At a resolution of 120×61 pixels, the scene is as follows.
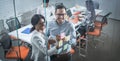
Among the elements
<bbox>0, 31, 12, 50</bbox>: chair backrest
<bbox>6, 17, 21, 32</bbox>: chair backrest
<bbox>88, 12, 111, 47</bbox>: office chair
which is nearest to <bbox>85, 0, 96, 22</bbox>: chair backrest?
<bbox>88, 12, 111, 47</bbox>: office chair

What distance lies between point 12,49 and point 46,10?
0.70 meters

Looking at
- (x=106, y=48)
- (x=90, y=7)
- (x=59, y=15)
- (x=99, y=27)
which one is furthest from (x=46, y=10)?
(x=106, y=48)

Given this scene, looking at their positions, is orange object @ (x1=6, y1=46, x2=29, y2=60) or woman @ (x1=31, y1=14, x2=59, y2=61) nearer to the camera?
woman @ (x1=31, y1=14, x2=59, y2=61)

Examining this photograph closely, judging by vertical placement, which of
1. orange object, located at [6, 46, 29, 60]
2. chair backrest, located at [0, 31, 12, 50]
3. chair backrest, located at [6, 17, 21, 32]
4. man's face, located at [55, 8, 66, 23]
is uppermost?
man's face, located at [55, 8, 66, 23]

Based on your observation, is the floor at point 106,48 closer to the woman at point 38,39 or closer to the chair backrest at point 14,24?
the woman at point 38,39

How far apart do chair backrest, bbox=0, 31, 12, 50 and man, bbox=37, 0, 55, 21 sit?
0.55m

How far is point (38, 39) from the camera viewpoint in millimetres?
2609

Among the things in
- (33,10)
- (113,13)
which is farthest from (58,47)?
(113,13)

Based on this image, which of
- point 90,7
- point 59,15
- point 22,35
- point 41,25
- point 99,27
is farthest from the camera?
point 99,27

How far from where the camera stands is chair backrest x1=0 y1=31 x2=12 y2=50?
2.77 meters

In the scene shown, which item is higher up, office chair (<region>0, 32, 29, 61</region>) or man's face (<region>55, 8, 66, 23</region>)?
man's face (<region>55, 8, 66, 23</region>)

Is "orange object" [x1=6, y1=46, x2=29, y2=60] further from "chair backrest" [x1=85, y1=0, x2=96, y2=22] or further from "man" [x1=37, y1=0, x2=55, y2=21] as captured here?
"chair backrest" [x1=85, y1=0, x2=96, y2=22]

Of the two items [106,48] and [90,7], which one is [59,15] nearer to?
[90,7]

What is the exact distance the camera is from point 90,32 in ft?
11.9
